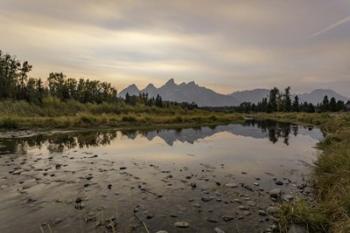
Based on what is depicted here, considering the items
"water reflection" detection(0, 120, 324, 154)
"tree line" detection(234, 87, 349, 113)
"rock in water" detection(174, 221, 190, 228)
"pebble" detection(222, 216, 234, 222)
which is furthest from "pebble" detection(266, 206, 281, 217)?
"tree line" detection(234, 87, 349, 113)

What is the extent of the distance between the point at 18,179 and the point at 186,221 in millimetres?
6738

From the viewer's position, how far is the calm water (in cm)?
635

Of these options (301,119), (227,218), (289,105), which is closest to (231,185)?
(227,218)

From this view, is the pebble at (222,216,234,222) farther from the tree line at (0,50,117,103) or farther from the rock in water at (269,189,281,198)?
the tree line at (0,50,117,103)

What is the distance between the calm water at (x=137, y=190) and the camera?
20.8 ft

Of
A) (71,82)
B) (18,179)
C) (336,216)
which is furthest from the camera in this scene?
(71,82)

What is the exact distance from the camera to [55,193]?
8383 millimetres

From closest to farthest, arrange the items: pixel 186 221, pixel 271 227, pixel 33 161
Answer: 1. pixel 271 227
2. pixel 186 221
3. pixel 33 161

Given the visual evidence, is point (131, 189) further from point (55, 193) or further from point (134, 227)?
point (134, 227)

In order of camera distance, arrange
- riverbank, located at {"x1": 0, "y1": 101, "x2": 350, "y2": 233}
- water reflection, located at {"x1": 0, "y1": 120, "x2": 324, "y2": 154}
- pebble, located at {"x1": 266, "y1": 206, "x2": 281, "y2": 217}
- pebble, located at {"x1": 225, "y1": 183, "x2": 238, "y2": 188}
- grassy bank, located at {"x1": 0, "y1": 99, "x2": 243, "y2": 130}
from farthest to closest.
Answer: grassy bank, located at {"x1": 0, "y1": 99, "x2": 243, "y2": 130}
water reflection, located at {"x1": 0, "y1": 120, "x2": 324, "y2": 154}
pebble, located at {"x1": 225, "y1": 183, "x2": 238, "y2": 188}
pebble, located at {"x1": 266, "y1": 206, "x2": 281, "y2": 217}
riverbank, located at {"x1": 0, "y1": 101, "x2": 350, "y2": 233}

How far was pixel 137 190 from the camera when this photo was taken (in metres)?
8.87

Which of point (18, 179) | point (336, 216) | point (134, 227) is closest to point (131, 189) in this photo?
point (134, 227)

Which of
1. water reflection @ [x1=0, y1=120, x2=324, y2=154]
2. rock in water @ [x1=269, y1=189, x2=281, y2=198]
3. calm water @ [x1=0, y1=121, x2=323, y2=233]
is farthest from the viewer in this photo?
water reflection @ [x1=0, y1=120, x2=324, y2=154]

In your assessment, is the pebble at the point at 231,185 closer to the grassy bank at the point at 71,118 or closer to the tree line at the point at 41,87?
the grassy bank at the point at 71,118
